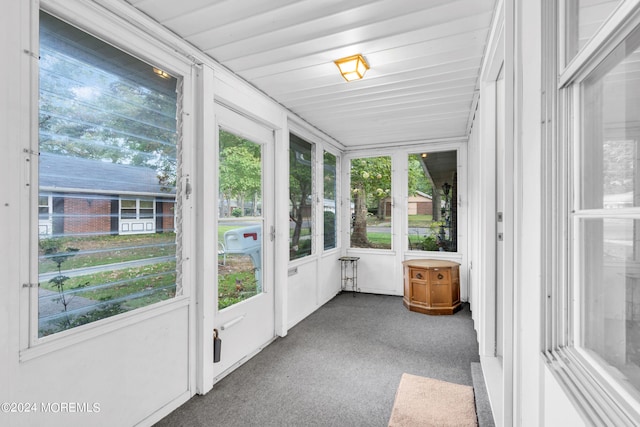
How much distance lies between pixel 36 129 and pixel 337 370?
2.48 meters

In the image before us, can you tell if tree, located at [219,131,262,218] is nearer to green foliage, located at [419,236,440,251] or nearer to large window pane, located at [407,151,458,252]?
large window pane, located at [407,151,458,252]

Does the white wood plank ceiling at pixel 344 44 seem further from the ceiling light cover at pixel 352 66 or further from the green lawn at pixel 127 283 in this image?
the green lawn at pixel 127 283

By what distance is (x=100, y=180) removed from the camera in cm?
167

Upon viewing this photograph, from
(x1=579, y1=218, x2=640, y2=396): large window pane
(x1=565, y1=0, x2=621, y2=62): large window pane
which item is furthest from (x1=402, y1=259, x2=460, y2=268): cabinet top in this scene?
(x1=565, y1=0, x2=621, y2=62): large window pane

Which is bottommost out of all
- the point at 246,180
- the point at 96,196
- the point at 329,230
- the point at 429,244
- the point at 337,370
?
the point at 337,370

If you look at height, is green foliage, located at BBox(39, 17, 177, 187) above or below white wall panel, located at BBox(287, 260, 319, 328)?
above

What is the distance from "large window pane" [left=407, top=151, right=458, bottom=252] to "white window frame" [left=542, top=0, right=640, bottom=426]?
151 inches

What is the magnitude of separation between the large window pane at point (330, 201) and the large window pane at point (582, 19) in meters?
3.73

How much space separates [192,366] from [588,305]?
7.43 feet

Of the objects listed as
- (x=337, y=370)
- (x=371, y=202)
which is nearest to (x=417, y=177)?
(x=371, y=202)

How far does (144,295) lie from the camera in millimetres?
1902

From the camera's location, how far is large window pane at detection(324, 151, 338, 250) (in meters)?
4.65

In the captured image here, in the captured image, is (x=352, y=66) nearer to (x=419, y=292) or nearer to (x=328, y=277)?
(x=419, y=292)

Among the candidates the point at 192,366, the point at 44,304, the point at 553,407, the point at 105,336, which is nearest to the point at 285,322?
the point at 192,366
